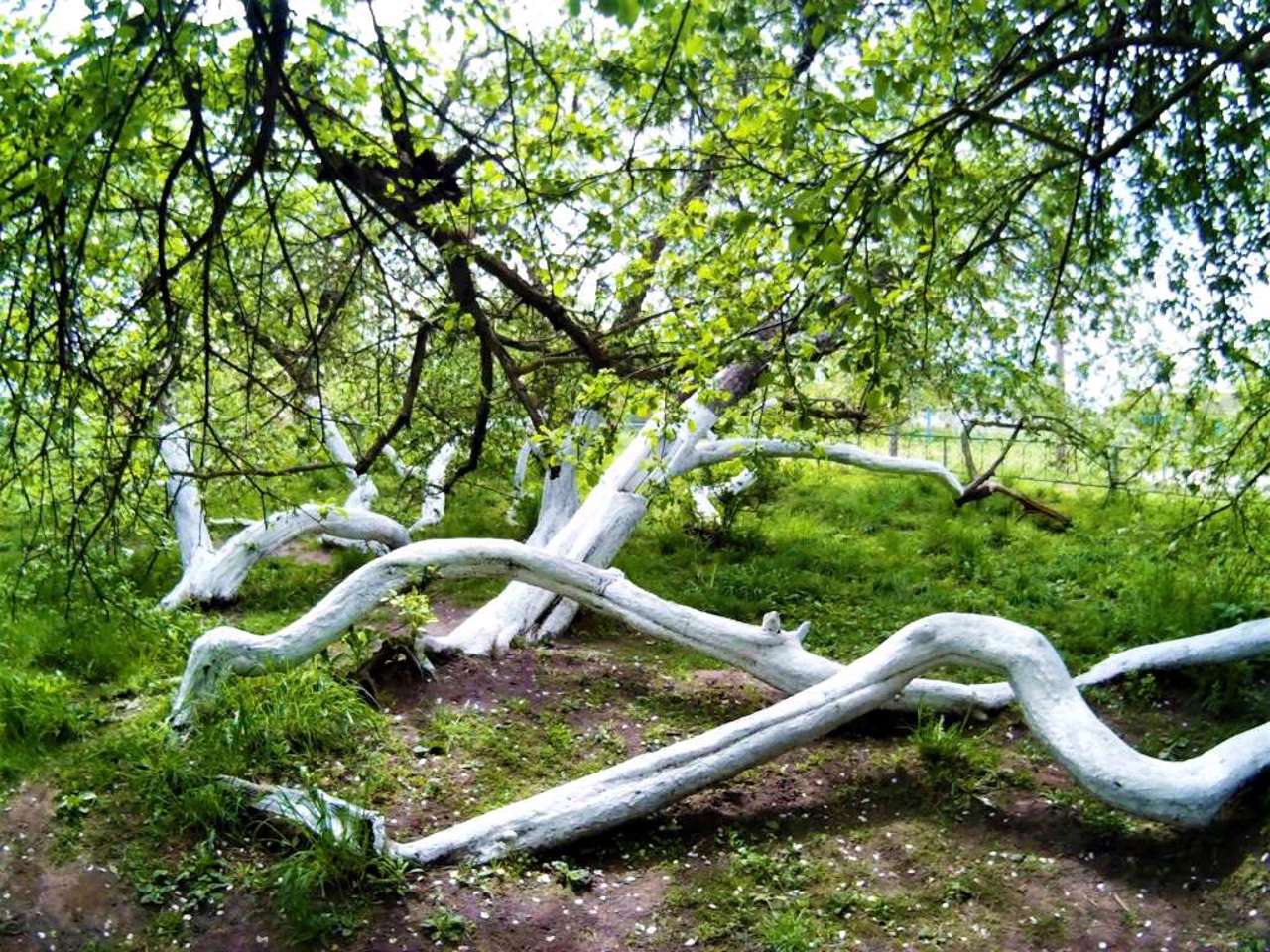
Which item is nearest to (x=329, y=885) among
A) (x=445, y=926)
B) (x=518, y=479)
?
(x=445, y=926)

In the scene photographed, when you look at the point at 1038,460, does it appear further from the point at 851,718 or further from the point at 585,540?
the point at 851,718

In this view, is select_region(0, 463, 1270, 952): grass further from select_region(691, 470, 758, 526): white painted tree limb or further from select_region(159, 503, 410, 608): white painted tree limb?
select_region(691, 470, 758, 526): white painted tree limb

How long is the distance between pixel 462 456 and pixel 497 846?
5.04 meters

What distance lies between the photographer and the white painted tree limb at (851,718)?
461 centimetres

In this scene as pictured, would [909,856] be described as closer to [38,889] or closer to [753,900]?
[753,900]

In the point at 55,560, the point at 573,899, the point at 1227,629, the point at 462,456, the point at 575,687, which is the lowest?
the point at 573,899

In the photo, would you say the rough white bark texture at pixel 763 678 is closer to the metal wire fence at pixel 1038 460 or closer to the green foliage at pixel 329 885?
the green foliage at pixel 329 885

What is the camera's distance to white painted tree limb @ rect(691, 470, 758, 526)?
1009 cm

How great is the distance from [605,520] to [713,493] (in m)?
2.27

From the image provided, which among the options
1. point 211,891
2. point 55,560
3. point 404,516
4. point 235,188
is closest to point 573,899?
point 211,891

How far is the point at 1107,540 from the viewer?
31.5 ft

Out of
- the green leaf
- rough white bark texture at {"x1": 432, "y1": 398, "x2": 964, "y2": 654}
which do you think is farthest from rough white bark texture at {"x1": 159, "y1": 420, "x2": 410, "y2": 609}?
the green leaf

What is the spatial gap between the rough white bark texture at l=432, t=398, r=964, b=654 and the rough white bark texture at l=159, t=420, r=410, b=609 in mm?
1502

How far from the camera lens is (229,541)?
353 inches
